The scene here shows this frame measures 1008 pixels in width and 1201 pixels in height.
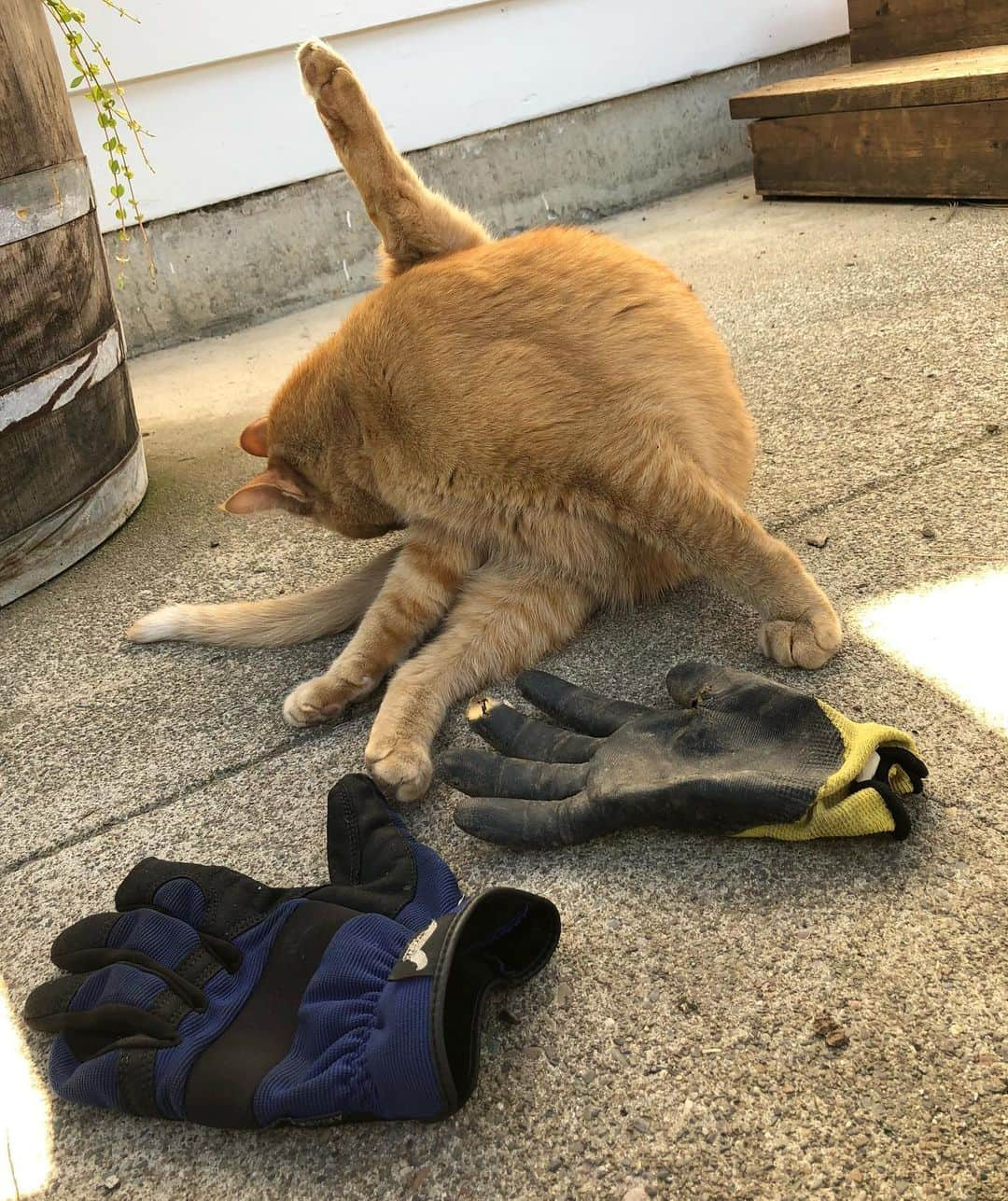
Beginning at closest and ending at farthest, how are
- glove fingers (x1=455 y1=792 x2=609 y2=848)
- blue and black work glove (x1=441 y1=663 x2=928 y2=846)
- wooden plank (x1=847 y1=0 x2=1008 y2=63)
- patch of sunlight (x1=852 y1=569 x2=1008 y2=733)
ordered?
blue and black work glove (x1=441 y1=663 x2=928 y2=846) → glove fingers (x1=455 y1=792 x2=609 y2=848) → patch of sunlight (x1=852 y1=569 x2=1008 y2=733) → wooden plank (x1=847 y1=0 x2=1008 y2=63)

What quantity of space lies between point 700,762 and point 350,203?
153 inches

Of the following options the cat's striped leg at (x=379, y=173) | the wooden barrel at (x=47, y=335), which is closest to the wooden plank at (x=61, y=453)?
the wooden barrel at (x=47, y=335)

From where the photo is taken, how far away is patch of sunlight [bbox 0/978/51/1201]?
3.60ft

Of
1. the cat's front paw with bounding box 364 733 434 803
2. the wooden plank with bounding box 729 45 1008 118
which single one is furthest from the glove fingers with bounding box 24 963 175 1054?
the wooden plank with bounding box 729 45 1008 118

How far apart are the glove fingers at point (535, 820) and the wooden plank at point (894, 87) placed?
130 inches

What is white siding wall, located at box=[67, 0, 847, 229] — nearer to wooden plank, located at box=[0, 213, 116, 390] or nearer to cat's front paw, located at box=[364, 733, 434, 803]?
wooden plank, located at box=[0, 213, 116, 390]

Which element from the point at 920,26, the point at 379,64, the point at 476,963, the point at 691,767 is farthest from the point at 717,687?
the point at 920,26

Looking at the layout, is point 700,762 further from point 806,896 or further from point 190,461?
point 190,461

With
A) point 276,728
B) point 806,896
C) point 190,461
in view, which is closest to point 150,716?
point 276,728

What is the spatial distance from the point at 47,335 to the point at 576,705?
157 centimetres

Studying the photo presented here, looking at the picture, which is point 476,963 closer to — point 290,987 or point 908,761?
point 290,987

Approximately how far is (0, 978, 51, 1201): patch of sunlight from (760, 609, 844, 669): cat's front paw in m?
1.18

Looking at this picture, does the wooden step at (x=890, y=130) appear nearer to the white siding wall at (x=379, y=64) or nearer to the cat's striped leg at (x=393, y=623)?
the white siding wall at (x=379, y=64)

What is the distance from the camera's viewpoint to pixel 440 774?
5.13 ft
